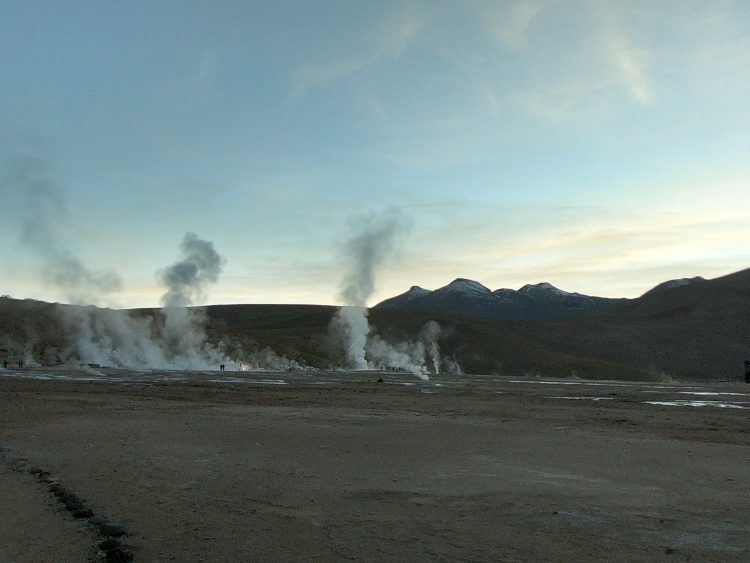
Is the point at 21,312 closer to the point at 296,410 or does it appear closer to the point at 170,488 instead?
the point at 296,410

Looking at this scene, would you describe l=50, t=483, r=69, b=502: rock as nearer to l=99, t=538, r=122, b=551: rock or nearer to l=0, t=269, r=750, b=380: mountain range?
l=99, t=538, r=122, b=551: rock

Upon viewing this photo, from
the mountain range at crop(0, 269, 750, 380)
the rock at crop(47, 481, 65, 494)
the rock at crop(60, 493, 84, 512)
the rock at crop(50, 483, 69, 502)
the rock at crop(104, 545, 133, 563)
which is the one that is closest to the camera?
the rock at crop(104, 545, 133, 563)

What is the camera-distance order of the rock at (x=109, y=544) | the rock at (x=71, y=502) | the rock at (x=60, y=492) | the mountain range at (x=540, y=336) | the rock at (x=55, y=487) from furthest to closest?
the mountain range at (x=540, y=336) < the rock at (x=55, y=487) < the rock at (x=60, y=492) < the rock at (x=71, y=502) < the rock at (x=109, y=544)

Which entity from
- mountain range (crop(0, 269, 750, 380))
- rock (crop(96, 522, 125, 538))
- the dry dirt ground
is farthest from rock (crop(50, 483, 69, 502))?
mountain range (crop(0, 269, 750, 380))

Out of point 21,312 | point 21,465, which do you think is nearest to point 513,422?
point 21,465

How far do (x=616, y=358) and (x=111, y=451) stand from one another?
113 m

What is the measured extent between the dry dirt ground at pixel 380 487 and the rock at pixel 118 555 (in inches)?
5.7

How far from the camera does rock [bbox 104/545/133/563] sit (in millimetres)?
6762

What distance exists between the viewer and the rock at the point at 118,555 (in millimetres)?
6762

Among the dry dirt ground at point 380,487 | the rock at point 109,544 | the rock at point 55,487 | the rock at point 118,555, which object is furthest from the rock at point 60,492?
the rock at point 118,555

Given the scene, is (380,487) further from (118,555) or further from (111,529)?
(118,555)

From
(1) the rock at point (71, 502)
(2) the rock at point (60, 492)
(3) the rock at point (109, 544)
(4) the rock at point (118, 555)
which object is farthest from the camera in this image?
(2) the rock at point (60, 492)

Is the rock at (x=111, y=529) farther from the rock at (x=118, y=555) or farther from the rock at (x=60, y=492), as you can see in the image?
the rock at (x=60, y=492)

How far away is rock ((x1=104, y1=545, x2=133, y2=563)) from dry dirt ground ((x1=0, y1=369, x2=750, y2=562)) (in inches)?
5.7
